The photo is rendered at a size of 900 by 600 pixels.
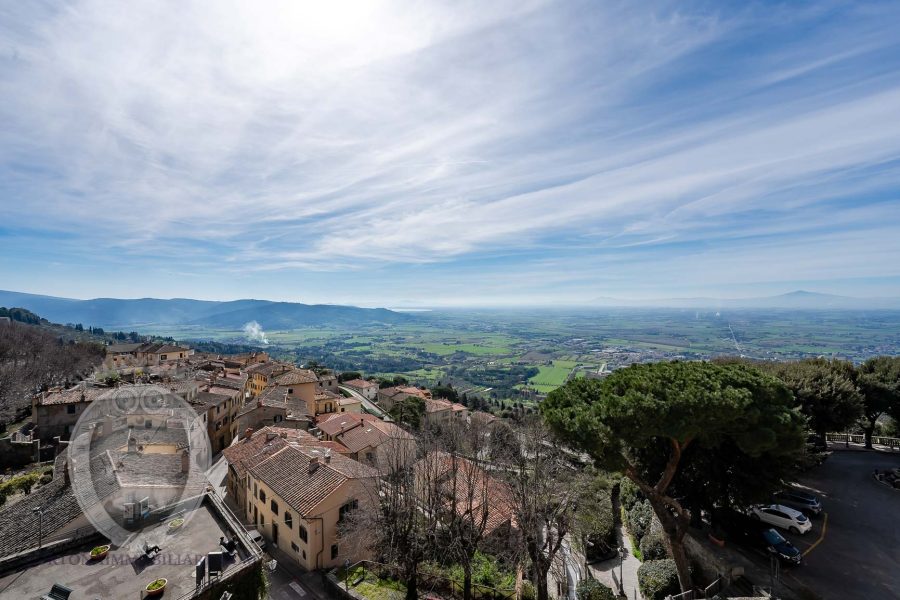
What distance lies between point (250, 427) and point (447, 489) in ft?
78.1

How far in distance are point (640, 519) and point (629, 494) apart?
266 centimetres

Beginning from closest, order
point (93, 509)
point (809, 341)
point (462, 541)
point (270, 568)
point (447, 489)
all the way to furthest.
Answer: point (93, 509), point (462, 541), point (270, 568), point (447, 489), point (809, 341)

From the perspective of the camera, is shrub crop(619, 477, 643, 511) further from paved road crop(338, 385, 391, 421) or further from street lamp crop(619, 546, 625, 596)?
paved road crop(338, 385, 391, 421)

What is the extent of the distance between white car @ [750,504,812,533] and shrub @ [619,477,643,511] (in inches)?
247

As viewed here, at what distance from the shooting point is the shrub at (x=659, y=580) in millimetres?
15734

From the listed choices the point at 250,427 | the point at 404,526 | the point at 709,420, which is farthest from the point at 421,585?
the point at 250,427

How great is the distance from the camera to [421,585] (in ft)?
60.1

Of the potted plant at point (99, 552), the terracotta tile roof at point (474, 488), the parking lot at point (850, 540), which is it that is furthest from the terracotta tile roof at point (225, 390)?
the parking lot at point (850, 540)

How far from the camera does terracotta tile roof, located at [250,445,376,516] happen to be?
65.8 feet

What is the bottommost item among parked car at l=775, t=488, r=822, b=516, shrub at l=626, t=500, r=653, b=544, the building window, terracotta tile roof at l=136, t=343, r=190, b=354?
shrub at l=626, t=500, r=653, b=544

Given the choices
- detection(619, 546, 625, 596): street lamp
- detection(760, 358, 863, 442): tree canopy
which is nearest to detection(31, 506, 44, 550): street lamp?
detection(619, 546, 625, 596): street lamp

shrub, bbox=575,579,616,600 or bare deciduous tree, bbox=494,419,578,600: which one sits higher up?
bare deciduous tree, bbox=494,419,578,600

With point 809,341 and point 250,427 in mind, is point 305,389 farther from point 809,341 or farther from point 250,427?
point 809,341

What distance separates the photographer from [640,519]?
2178 centimetres
